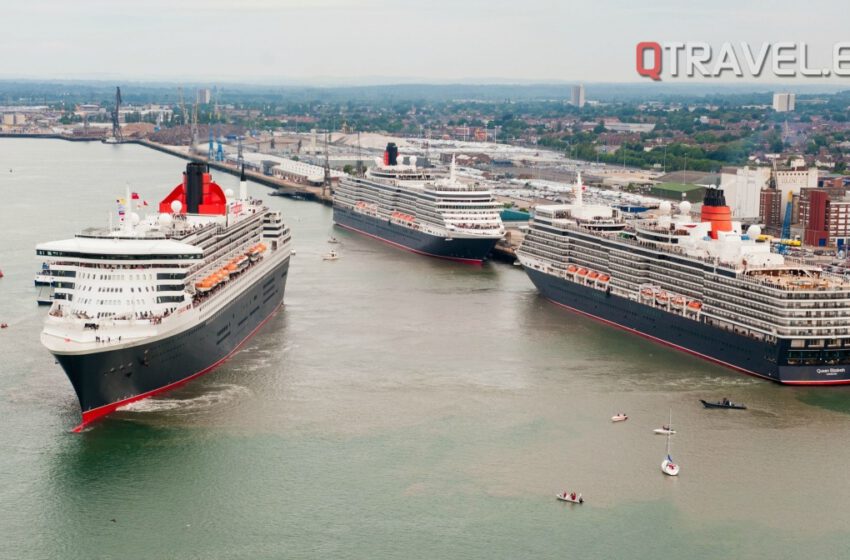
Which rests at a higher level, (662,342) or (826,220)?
(826,220)

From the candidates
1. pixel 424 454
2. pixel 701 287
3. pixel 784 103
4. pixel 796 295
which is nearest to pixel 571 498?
pixel 424 454

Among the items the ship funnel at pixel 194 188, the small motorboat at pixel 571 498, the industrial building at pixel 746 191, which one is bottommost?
the small motorboat at pixel 571 498

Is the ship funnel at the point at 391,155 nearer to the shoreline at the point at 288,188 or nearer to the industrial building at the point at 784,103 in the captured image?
the shoreline at the point at 288,188

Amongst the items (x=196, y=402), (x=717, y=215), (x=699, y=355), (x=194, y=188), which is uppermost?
(x=194, y=188)

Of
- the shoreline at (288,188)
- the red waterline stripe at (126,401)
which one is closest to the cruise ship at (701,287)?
the shoreline at (288,188)

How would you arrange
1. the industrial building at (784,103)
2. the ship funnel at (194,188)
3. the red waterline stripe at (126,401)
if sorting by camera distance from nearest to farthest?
the red waterline stripe at (126,401), the ship funnel at (194,188), the industrial building at (784,103)

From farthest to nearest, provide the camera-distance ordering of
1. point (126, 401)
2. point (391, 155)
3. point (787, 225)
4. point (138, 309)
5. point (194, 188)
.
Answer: point (391, 155)
point (787, 225)
point (194, 188)
point (138, 309)
point (126, 401)

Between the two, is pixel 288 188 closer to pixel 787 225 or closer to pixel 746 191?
pixel 746 191

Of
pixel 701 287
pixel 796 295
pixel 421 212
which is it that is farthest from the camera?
pixel 421 212

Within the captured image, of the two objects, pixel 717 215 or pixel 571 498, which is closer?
pixel 571 498
